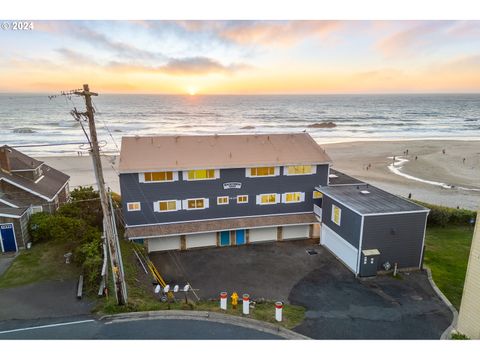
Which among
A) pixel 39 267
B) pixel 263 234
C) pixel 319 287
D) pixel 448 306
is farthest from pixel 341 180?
pixel 39 267

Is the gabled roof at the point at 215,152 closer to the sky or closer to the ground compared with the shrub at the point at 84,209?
closer to the sky

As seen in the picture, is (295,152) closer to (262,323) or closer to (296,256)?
(296,256)

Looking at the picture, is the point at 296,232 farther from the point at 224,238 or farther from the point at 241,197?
the point at 224,238

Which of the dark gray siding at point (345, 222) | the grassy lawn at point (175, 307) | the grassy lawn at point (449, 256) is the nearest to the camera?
the grassy lawn at point (175, 307)

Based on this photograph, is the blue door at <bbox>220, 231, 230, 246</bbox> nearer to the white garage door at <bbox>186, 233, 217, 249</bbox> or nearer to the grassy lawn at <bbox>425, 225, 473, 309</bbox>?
the white garage door at <bbox>186, 233, 217, 249</bbox>

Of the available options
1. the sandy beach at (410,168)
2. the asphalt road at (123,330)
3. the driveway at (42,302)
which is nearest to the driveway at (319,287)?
the asphalt road at (123,330)

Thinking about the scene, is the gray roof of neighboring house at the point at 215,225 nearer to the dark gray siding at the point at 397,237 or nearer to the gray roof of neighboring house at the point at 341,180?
the gray roof of neighboring house at the point at 341,180

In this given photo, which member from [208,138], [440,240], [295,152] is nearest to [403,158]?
[440,240]
